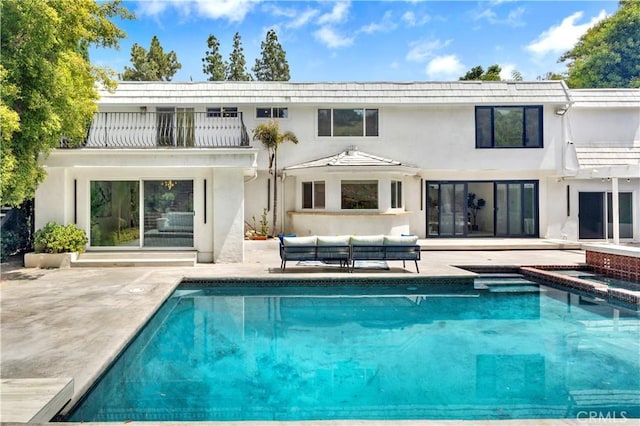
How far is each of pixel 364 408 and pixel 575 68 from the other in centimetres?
Result: 3637

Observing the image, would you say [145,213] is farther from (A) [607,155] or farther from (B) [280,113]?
(A) [607,155]

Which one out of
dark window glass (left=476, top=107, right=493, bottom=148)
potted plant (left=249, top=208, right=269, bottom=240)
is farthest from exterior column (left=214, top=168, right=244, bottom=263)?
dark window glass (left=476, top=107, right=493, bottom=148)

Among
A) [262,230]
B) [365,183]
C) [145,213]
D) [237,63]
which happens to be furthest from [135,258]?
[237,63]

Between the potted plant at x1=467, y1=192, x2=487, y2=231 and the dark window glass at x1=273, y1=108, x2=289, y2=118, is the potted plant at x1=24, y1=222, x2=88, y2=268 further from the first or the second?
the potted plant at x1=467, y1=192, x2=487, y2=231

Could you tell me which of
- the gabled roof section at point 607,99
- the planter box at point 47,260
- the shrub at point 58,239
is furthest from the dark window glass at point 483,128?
the planter box at point 47,260

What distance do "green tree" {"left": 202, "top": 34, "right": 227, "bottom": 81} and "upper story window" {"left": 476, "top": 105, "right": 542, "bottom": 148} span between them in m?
31.2

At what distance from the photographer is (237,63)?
43.2 metres

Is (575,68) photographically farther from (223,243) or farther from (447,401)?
(447,401)

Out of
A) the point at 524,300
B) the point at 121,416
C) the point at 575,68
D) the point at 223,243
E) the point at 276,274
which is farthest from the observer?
the point at 575,68

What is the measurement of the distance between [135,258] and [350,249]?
268 inches

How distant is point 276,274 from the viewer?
1020 centimetres

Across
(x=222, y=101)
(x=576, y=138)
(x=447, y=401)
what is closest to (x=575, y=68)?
(x=576, y=138)

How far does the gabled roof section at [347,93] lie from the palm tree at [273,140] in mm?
1296

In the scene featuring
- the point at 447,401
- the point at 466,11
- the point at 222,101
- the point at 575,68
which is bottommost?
the point at 447,401
